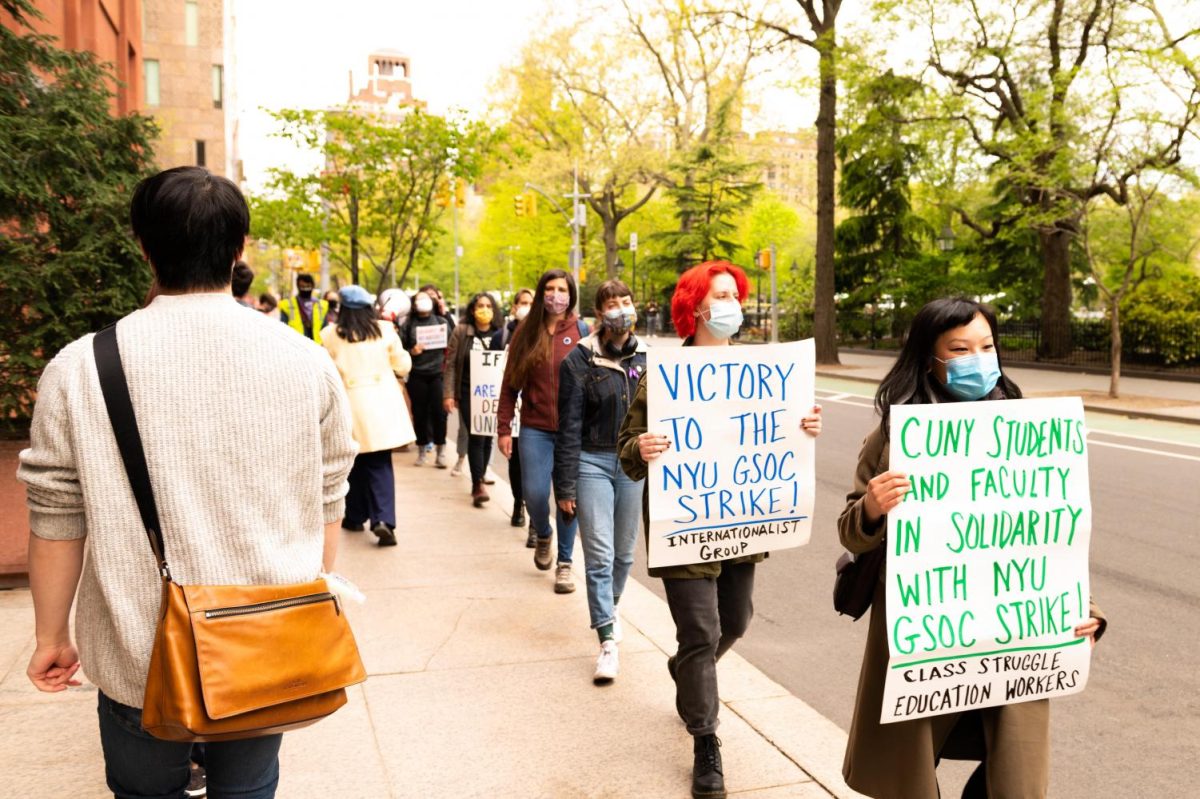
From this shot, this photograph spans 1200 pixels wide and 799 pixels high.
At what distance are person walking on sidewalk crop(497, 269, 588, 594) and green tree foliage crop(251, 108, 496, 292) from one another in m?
13.7

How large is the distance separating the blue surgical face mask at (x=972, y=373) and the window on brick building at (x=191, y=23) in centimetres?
4826

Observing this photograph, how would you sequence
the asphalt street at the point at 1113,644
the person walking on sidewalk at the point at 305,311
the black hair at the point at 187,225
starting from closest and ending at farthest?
1. the black hair at the point at 187,225
2. the asphalt street at the point at 1113,644
3. the person walking on sidewalk at the point at 305,311

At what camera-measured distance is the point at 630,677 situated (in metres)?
4.98

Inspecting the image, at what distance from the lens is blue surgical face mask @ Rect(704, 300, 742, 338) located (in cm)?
404

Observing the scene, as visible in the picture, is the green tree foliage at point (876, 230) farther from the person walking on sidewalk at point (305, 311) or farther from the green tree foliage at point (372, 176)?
the person walking on sidewalk at point (305, 311)

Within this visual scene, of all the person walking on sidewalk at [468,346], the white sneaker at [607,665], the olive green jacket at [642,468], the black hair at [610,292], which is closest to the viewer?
the olive green jacket at [642,468]

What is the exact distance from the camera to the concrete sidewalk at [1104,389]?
1775 cm

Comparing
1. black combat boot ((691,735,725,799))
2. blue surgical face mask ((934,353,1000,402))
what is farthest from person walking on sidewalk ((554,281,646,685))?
blue surgical face mask ((934,353,1000,402))

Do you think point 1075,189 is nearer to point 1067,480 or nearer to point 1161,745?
point 1161,745

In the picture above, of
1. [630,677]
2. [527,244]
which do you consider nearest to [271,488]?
[630,677]

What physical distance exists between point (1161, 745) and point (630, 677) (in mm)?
2241

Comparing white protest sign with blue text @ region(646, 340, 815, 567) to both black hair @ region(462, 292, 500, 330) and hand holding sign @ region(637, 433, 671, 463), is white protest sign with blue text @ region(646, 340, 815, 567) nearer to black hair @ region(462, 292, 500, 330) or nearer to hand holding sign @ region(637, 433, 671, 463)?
hand holding sign @ region(637, 433, 671, 463)

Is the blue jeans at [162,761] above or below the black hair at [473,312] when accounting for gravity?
below

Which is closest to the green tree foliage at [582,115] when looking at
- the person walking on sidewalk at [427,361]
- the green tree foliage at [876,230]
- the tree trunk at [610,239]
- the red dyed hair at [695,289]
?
the tree trunk at [610,239]
